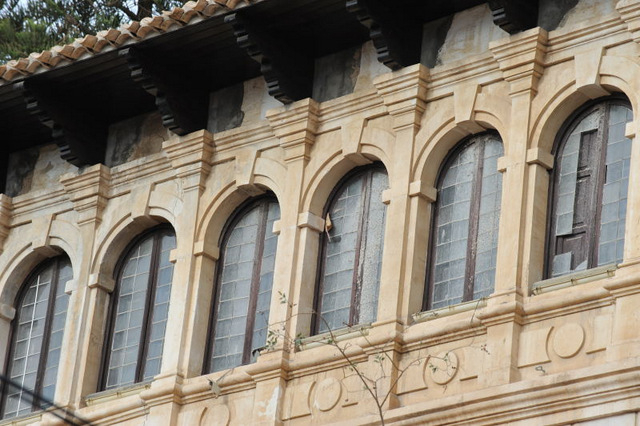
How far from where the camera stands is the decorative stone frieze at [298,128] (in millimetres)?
24953

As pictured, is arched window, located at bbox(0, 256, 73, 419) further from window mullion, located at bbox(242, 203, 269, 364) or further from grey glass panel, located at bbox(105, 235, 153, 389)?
window mullion, located at bbox(242, 203, 269, 364)

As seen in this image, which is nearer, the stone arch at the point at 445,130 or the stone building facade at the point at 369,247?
the stone building facade at the point at 369,247

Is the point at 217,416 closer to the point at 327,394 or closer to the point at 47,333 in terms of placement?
the point at 327,394

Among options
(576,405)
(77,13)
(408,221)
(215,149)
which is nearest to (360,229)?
(408,221)

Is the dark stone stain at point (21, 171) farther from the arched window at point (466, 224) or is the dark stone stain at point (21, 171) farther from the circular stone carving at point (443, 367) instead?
the circular stone carving at point (443, 367)

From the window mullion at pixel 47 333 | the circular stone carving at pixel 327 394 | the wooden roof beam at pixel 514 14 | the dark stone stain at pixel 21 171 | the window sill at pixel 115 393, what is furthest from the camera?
the dark stone stain at pixel 21 171

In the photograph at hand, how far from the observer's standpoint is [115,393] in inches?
1009

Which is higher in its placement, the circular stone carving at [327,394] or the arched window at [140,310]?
the arched window at [140,310]

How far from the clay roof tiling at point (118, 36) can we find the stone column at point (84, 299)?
1493 millimetres

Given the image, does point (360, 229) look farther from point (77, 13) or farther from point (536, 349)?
point (77, 13)

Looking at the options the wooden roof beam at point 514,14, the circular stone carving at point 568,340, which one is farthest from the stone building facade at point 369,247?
the wooden roof beam at point 514,14

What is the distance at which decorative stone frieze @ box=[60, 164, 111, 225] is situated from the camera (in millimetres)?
26812

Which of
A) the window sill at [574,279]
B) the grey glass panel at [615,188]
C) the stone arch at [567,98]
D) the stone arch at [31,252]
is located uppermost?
the stone arch at [31,252]

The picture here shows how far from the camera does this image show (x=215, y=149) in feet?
85.2
